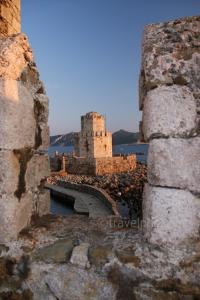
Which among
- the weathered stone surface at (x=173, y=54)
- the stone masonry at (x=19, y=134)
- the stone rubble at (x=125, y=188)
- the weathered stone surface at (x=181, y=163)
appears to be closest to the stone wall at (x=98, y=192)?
the stone rubble at (x=125, y=188)

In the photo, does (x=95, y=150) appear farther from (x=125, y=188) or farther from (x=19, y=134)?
(x=19, y=134)

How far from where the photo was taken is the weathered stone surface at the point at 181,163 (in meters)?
1.91

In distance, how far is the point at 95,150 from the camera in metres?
36.9

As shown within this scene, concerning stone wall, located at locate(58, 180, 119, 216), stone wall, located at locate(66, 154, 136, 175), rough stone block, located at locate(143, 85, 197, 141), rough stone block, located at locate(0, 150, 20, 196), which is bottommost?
stone wall, located at locate(58, 180, 119, 216)

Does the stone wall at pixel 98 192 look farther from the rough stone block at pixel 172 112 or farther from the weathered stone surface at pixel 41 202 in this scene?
the rough stone block at pixel 172 112

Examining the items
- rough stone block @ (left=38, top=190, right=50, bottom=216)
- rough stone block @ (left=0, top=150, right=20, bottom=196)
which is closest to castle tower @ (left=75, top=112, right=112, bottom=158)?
rough stone block @ (left=38, top=190, right=50, bottom=216)

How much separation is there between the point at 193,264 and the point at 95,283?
0.67 metres

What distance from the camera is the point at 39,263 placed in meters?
2.14

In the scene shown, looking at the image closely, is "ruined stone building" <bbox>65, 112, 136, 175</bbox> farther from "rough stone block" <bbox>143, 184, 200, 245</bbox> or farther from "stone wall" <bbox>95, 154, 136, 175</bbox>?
"rough stone block" <bbox>143, 184, 200, 245</bbox>

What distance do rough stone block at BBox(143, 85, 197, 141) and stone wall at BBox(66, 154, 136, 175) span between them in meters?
30.2

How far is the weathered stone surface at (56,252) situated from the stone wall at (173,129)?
636mm

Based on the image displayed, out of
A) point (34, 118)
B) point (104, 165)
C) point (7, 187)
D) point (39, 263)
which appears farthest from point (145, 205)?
point (104, 165)

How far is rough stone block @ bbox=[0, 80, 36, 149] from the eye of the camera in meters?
2.29

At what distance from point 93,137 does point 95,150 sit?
1719 millimetres
